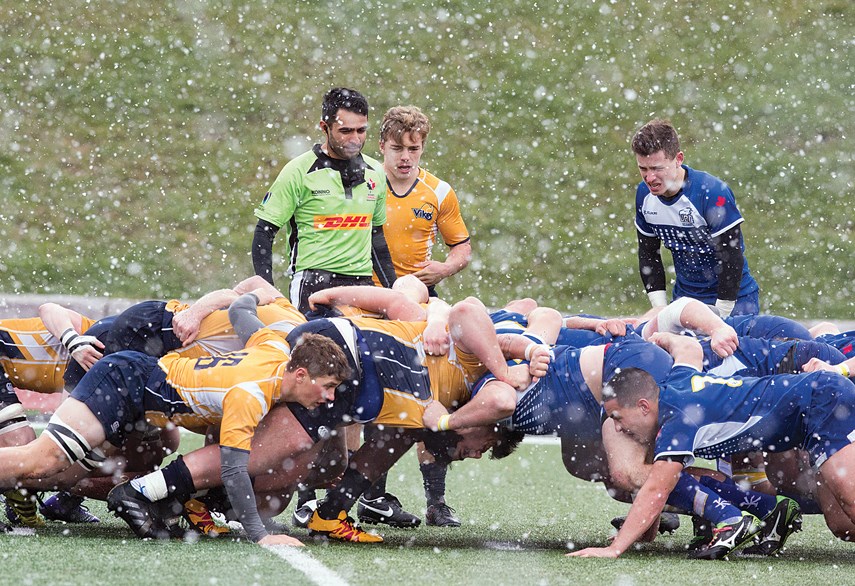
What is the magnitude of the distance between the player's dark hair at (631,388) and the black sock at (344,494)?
53.1 inches

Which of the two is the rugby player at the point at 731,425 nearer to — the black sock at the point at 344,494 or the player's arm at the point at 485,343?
the player's arm at the point at 485,343

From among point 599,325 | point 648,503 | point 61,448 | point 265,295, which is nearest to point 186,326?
point 265,295

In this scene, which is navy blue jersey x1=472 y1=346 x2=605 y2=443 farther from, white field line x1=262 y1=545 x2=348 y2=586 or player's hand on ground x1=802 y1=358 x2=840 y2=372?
white field line x1=262 y1=545 x2=348 y2=586

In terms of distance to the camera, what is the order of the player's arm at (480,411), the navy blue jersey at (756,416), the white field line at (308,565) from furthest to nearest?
1. the player's arm at (480,411)
2. the navy blue jersey at (756,416)
3. the white field line at (308,565)

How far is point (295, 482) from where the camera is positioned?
595cm

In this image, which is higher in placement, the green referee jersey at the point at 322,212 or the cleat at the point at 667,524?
the green referee jersey at the point at 322,212

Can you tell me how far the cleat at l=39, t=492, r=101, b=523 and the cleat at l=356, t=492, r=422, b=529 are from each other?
1.46m

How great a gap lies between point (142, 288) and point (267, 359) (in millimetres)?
9264

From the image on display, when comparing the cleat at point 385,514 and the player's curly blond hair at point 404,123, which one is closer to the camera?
the cleat at point 385,514

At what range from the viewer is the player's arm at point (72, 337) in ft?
19.9

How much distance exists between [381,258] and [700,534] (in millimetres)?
2890

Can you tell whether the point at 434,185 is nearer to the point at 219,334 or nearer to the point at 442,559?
the point at 219,334

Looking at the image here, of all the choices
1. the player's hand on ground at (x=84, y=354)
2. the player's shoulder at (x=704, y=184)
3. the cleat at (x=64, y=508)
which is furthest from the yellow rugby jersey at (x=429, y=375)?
→ the player's shoulder at (x=704, y=184)

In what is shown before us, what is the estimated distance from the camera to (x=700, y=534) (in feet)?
20.3
